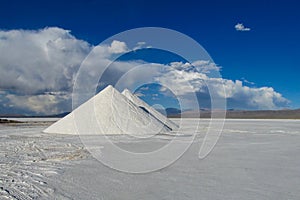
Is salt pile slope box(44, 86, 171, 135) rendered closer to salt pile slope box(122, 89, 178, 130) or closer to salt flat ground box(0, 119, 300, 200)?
salt pile slope box(122, 89, 178, 130)

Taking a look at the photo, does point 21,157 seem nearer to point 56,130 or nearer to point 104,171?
point 104,171

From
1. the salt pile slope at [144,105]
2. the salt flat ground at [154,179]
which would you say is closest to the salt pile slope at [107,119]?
the salt pile slope at [144,105]

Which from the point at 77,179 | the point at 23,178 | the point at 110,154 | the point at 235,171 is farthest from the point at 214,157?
the point at 23,178

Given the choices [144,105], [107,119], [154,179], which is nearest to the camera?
[154,179]

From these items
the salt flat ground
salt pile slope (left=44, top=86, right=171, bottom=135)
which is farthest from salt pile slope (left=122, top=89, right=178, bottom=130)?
the salt flat ground

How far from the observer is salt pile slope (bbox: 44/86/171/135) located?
18.6 meters

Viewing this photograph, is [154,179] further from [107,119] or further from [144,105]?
[144,105]

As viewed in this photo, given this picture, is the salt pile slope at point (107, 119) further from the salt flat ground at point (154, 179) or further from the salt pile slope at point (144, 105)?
the salt flat ground at point (154, 179)

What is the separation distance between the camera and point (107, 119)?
19.4 m

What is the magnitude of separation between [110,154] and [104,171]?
112 inches

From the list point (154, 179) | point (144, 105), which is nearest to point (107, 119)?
point (144, 105)

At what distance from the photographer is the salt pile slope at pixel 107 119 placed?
18552 mm

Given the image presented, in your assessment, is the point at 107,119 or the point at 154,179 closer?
the point at 154,179

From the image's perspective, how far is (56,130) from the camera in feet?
65.0
